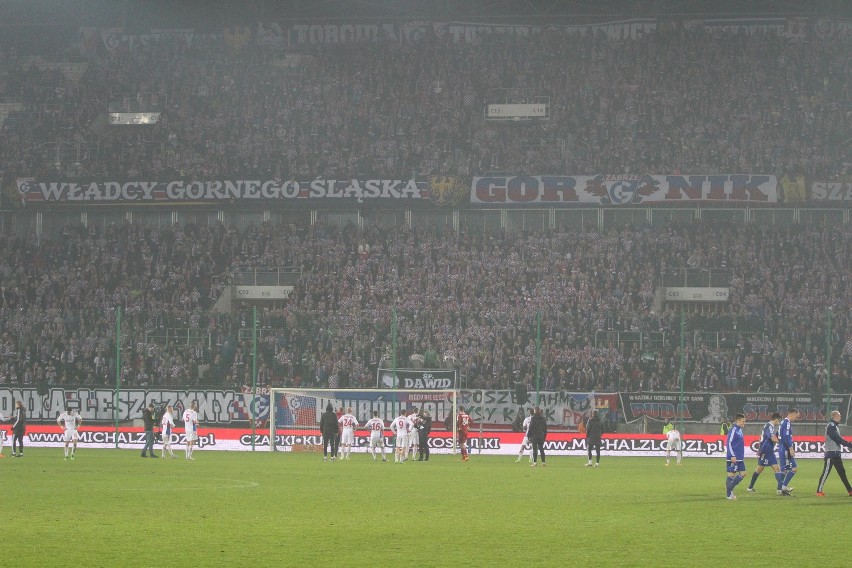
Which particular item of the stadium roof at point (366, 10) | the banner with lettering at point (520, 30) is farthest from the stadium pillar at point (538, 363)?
the stadium roof at point (366, 10)

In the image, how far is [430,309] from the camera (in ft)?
185

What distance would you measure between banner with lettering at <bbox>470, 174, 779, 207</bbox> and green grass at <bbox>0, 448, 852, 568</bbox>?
28.4 m

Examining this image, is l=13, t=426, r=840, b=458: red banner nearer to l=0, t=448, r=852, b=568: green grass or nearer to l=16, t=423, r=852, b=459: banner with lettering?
l=16, t=423, r=852, b=459: banner with lettering

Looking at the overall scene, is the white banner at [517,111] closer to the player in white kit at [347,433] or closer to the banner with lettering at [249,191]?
the banner with lettering at [249,191]

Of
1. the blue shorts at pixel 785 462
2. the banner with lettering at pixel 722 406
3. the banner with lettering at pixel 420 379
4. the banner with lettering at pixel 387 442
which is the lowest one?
the banner with lettering at pixel 387 442

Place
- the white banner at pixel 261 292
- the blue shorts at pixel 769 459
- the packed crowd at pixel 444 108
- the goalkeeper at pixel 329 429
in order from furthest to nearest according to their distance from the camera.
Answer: the packed crowd at pixel 444 108 < the white banner at pixel 261 292 < the goalkeeper at pixel 329 429 < the blue shorts at pixel 769 459

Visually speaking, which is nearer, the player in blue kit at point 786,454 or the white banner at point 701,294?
the player in blue kit at point 786,454

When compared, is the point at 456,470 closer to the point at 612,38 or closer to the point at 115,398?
the point at 115,398

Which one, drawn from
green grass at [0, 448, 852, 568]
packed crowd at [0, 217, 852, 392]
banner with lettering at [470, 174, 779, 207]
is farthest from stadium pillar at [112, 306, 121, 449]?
banner with lettering at [470, 174, 779, 207]

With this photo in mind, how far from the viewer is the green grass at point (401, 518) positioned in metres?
16.8

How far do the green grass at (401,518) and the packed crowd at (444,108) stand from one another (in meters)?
31.9

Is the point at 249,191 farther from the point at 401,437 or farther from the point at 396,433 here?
the point at 401,437

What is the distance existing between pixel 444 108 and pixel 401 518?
163ft

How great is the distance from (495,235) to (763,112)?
52.0ft
